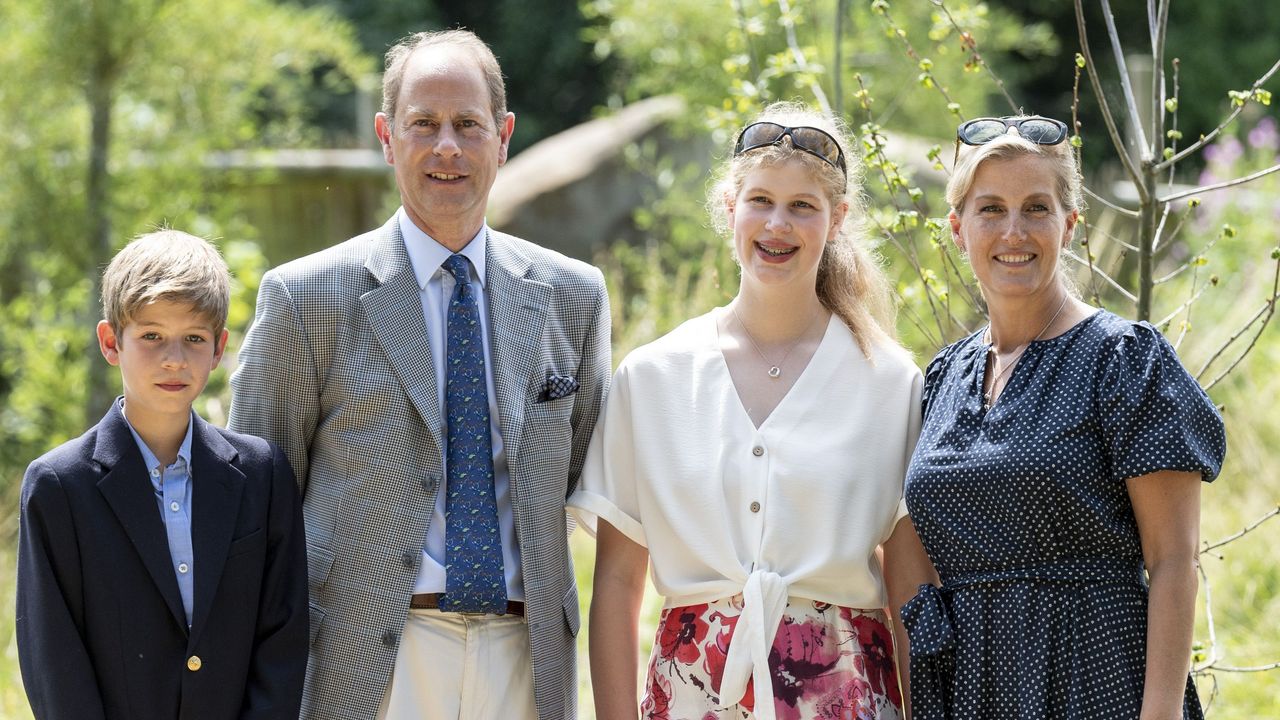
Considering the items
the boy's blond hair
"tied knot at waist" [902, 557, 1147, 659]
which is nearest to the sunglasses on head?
"tied knot at waist" [902, 557, 1147, 659]

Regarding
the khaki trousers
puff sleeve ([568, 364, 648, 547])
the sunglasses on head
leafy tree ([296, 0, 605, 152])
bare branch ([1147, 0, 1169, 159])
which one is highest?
leafy tree ([296, 0, 605, 152])

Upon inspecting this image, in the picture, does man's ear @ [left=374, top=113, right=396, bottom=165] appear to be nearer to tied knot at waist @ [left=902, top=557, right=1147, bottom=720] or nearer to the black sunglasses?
the black sunglasses

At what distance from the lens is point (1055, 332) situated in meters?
2.48

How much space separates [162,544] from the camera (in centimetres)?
236

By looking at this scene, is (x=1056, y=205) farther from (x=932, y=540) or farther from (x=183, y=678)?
(x=183, y=678)

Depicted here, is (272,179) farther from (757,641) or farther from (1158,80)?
(757,641)

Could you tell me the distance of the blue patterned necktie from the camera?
2559 millimetres

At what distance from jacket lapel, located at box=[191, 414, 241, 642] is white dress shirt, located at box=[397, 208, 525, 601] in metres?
0.32

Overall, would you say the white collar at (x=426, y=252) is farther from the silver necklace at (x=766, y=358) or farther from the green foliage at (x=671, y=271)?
the green foliage at (x=671, y=271)

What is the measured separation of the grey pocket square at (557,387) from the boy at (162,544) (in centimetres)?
53

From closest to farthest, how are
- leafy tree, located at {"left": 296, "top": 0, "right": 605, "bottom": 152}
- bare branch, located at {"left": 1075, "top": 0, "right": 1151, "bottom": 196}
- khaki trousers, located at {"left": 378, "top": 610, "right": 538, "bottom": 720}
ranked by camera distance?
khaki trousers, located at {"left": 378, "top": 610, "right": 538, "bottom": 720}
bare branch, located at {"left": 1075, "top": 0, "right": 1151, "bottom": 196}
leafy tree, located at {"left": 296, "top": 0, "right": 605, "bottom": 152}

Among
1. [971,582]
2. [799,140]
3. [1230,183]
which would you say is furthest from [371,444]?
[1230,183]

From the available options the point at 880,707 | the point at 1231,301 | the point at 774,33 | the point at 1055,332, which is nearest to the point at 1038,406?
the point at 1055,332

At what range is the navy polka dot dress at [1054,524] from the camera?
2.30 meters
